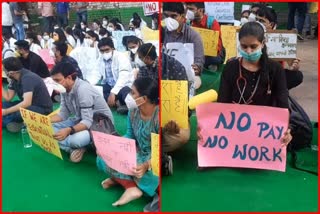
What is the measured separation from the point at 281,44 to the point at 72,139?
1496 mm

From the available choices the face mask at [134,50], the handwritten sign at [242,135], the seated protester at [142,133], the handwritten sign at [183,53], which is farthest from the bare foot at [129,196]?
the handwritten sign at [183,53]

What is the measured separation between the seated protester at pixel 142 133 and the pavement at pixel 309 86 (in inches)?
67.8

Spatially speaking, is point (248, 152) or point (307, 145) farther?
point (307, 145)

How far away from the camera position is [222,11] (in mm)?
3137

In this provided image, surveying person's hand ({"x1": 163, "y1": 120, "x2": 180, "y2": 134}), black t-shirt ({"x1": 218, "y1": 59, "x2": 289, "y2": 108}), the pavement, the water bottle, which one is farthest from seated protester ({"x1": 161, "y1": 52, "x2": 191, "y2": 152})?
the pavement

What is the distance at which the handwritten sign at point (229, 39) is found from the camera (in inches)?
121

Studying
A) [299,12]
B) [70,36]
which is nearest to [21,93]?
[70,36]

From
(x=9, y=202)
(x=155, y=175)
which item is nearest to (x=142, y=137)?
(x=155, y=175)

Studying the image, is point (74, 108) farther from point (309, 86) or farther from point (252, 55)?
point (309, 86)

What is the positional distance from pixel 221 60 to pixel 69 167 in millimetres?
1292

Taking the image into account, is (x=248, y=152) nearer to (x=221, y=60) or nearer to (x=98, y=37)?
(x=221, y=60)

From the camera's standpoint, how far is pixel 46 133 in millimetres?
2598

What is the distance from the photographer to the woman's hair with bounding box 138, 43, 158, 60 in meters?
2.13

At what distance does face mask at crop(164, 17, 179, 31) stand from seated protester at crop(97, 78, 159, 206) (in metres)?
0.66
